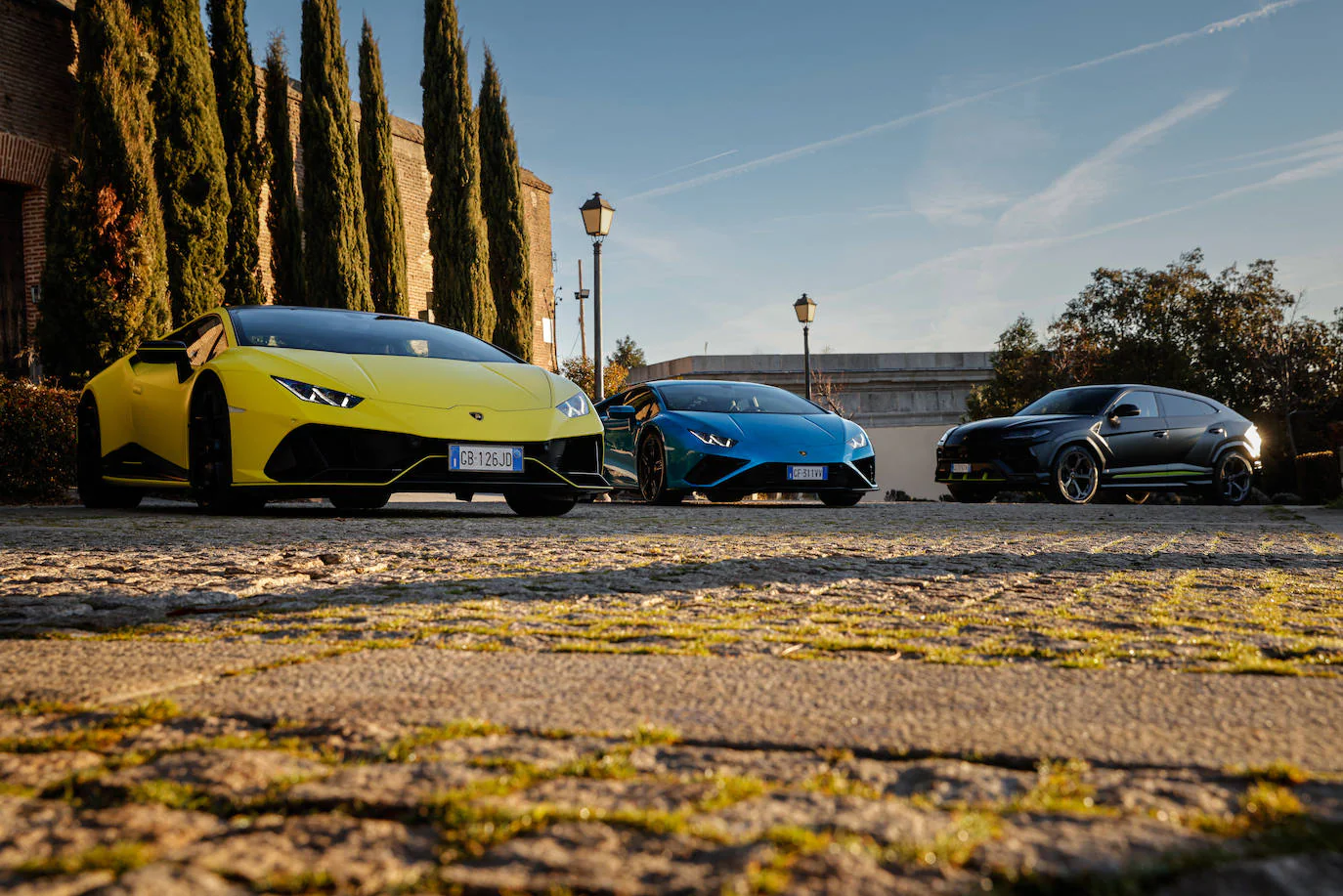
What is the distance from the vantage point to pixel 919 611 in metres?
3.05

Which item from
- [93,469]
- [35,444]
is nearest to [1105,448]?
[93,469]

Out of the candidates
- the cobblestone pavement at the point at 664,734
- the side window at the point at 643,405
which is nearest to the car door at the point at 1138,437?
the side window at the point at 643,405

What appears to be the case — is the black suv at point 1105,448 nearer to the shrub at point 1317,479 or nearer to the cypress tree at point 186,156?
the shrub at point 1317,479

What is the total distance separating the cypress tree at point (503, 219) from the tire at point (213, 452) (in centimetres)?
1827

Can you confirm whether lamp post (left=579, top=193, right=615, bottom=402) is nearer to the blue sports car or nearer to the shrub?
the blue sports car

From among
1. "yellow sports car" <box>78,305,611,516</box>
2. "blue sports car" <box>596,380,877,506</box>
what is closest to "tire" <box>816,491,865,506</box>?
"blue sports car" <box>596,380,877,506</box>

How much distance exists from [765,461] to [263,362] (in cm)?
476

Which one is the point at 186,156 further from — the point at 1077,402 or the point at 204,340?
the point at 1077,402

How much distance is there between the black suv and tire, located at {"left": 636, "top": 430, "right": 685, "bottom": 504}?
13.1ft

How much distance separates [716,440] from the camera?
32.2 ft

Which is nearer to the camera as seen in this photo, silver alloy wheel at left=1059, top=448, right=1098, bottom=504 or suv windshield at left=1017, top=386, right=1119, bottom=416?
silver alloy wheel at left=1059, top=448, right=1098, bottom=504

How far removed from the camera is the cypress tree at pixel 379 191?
852 inches

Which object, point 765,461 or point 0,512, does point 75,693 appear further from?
point 765,461

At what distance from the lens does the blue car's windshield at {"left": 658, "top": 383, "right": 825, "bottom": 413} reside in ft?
35.3
